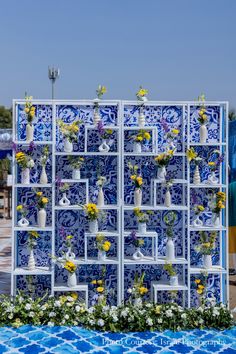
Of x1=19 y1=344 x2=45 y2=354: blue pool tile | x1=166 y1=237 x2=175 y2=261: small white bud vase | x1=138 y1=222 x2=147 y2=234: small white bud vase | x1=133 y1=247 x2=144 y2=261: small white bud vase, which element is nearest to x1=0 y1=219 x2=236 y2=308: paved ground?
x1=166 y1=237 x2=175 y2=261: small white bud vase

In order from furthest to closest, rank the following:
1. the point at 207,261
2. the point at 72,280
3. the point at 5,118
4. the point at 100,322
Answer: the point at 5,118, the point at 207,261, the point at 72,280, the point at 100,322

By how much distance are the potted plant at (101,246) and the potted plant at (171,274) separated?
0.68 m

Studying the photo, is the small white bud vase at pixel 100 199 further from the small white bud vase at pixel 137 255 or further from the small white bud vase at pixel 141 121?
the small white bud vase at pixel 141 121

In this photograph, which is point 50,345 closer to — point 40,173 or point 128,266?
point 128,266

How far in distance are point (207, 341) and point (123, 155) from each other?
2088mm

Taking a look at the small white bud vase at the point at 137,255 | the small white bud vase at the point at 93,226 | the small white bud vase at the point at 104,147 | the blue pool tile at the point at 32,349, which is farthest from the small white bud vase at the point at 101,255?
the blue pool tile at the point at 32,349

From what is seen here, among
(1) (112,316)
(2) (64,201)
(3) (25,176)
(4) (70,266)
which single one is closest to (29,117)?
(3) (25,176)

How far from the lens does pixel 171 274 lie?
15.9 ft

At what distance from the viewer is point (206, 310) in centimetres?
464

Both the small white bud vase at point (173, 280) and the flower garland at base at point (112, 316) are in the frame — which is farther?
the small white bud vase at point (173, 280)

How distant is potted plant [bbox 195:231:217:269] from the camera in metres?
4.95

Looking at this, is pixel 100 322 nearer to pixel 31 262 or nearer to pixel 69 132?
pixel 31 262

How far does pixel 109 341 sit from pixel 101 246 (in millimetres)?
1036

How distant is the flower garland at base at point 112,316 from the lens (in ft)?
14.5
